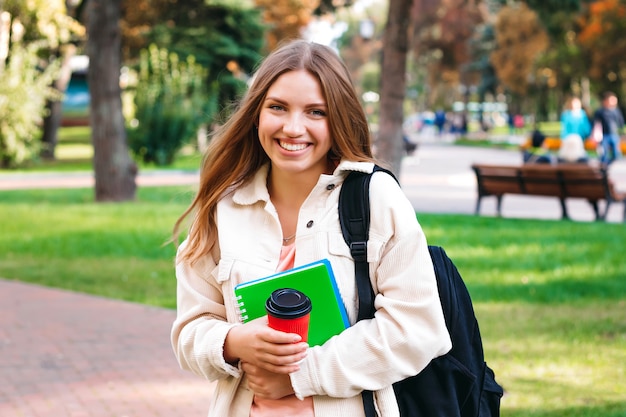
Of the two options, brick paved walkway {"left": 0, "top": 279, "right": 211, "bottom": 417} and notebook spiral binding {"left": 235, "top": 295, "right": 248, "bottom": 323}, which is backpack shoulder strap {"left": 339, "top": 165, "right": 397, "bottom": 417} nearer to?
notebook spiral binding {"left": 235, "top": 295, "right": 248, "bottom": 323}

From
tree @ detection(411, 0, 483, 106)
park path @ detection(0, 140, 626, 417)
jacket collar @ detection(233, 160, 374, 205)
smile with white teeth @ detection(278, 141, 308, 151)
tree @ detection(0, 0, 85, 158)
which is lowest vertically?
park path @ detection(0, 140, 626, 417)

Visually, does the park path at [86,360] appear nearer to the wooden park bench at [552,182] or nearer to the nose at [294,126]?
the nose at [294,126]

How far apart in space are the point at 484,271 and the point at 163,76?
70.9 ft

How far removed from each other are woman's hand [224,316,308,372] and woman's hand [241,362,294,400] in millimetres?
18

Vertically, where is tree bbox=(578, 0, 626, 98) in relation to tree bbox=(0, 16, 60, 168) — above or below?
above

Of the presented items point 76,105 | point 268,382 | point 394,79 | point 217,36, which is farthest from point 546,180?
point 76,105

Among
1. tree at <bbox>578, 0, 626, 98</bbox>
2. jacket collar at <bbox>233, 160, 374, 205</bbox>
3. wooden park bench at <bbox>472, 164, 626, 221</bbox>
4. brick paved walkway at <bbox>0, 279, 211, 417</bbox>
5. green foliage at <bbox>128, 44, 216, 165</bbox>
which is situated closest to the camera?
jacket collar at <bbox>233, 160, 374, 205</bbox>

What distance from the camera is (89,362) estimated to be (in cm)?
621

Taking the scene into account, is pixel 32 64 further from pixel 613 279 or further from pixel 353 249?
pixel 353 249

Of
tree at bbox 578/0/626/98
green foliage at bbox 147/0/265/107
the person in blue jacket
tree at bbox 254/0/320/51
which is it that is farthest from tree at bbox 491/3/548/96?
the person in blue jacket

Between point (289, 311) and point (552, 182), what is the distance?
1203 centimetres

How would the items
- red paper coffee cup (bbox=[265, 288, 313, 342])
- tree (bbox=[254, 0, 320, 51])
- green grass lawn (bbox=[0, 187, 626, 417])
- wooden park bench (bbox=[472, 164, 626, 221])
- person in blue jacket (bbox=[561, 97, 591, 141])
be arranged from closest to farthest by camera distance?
red paper coffee cup (bbox=[265, 288, 313, 342]) → green grass lawn (bbox=[0, 187, 626, 417]) → wooden park bench (bbox=[472, 164, 626, 221]) → person in blue jacket (bbox=[561, 97, 591, 141]) → tree (bbox=[254, 0, 320, 51])

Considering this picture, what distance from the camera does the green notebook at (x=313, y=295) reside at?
2316 millimetres

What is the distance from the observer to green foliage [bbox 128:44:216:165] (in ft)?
90.8
